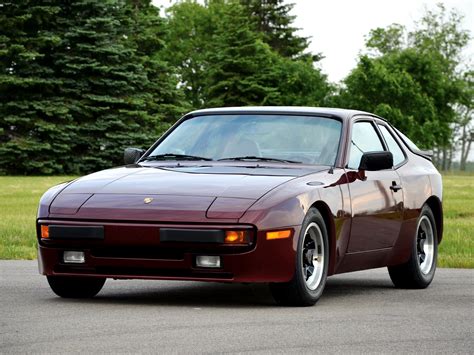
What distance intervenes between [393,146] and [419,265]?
1.04m

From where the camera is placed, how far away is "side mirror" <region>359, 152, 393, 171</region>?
9727 mm

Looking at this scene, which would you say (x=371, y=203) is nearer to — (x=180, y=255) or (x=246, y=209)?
(x=246, y=209)

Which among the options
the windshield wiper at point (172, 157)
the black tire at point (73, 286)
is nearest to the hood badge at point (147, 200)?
the black tire at point (73, 286)

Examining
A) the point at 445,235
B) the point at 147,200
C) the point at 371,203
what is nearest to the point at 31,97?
the point at 445,235

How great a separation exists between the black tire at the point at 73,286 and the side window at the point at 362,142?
213cm

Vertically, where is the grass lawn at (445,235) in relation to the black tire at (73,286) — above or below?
below

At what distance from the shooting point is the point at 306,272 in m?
8.86

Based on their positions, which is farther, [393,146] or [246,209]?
[393,146]

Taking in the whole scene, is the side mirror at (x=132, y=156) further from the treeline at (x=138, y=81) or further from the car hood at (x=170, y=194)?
the treeline at (x=138, y=81)

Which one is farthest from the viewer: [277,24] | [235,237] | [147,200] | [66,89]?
[277,24]

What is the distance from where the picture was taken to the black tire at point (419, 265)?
1062 centimetres

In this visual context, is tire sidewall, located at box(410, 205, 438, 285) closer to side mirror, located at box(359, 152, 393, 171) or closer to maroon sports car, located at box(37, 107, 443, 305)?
maroon sports car, located at box(37, 107, 443, 305)

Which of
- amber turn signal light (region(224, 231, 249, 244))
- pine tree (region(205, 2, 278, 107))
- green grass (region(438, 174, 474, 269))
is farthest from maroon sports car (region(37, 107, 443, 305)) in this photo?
pine tree (region(205, 2, 278, 107))

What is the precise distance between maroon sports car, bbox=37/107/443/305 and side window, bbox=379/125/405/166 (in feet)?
0.36
